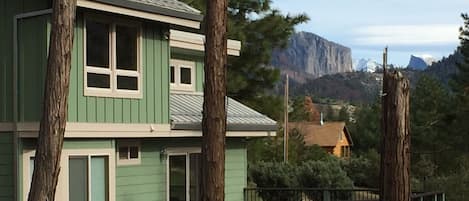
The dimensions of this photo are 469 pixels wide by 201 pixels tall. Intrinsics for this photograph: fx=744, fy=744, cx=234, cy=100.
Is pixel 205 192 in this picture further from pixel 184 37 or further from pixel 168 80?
pixel 184 37

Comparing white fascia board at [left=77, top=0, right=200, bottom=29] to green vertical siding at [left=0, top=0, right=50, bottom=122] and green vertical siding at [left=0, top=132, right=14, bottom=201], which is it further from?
green vertical siding at [left=0, top=132, right=14, bottom=201]

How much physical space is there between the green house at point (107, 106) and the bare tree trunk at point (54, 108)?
2177mm

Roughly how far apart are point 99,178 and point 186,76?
5340mm

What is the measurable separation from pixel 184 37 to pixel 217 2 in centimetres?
661

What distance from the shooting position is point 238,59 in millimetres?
35219

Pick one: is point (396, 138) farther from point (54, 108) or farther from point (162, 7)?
point (162, 7)

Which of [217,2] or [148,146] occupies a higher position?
[217,2]

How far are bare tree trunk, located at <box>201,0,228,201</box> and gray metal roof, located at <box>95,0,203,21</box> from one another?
2.71m

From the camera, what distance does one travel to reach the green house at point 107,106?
44.4 ft

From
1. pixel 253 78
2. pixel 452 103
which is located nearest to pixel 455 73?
pixel 452 103

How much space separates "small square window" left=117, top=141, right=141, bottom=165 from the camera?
51.1ft

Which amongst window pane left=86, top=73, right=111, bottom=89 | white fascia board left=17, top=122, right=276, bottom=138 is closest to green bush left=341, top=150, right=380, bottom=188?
white fascia board left=17, top=122, right=276, bottom=138

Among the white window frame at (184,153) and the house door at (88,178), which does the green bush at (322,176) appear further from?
the house door at (88,178)

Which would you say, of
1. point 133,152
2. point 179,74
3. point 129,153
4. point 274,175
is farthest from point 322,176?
point 129,153
